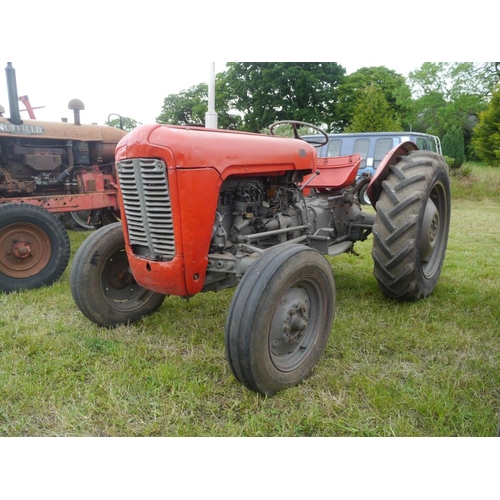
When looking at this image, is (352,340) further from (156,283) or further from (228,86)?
(228,86)

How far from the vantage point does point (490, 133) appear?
1625 centimetres

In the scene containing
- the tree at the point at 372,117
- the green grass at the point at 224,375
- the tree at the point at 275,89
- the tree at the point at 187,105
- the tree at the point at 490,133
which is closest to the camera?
the green grass at the point at 224,375

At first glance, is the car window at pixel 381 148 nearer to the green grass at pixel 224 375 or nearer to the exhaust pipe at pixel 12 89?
the green grass at pixel 224 375

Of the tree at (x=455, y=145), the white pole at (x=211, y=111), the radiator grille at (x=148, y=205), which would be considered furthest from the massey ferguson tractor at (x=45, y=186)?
the tree at (x=455, y=145)

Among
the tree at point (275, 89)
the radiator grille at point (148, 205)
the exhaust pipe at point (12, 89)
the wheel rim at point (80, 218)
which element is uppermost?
the tree at point (275, 89)

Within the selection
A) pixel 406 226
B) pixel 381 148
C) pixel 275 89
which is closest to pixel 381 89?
pixel 275 89

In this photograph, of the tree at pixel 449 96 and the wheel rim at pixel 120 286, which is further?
the tree at pixel 449 96

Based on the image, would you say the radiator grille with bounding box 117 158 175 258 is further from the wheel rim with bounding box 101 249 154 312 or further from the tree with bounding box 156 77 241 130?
the tree with bounding box 156 77 241 130

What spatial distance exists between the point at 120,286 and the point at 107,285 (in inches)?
4.0

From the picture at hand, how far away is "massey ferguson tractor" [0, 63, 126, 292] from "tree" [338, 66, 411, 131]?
2133 centimetres

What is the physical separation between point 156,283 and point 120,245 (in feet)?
2.70

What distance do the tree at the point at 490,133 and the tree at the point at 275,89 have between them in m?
9.05

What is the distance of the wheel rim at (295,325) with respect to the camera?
243 centimetres

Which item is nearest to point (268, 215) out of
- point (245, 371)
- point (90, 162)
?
point (245, 371)
